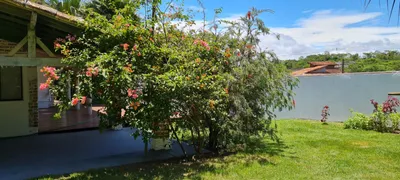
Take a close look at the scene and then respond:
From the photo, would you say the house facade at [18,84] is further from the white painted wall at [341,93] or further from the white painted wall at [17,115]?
the white painted wall at [341,93]

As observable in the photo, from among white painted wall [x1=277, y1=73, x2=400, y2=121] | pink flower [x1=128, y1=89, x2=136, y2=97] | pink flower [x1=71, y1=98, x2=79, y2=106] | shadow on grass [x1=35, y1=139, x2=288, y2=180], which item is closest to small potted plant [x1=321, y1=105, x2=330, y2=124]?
white painted wall [x1=277, y1=73, x2=400, y2=121]

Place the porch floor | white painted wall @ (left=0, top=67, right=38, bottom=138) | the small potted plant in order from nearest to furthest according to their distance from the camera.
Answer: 1. white painted wall @ (left=0, top=67, right=38, bottom=138)
2. the porch floor
3. the small potted plant

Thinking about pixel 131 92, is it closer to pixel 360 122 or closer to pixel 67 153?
pixel 67 153

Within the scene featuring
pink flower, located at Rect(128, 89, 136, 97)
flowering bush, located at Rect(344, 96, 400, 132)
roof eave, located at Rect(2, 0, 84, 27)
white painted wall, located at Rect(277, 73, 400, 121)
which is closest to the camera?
roof eave, located at Rect(2, 0, 84, 27)

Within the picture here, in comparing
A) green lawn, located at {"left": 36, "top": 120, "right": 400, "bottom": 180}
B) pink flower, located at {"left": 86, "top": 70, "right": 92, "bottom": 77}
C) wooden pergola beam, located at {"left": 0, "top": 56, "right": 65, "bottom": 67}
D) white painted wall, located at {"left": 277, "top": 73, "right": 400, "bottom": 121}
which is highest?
→ wooden pergola beam, located at {"left": 0, "top": 56, "right": 65, "bottom": 67}

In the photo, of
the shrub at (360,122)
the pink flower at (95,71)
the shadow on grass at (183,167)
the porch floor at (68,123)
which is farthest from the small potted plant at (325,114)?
the pink flower at (95,71)

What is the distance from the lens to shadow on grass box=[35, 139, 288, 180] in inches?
Answer: 224

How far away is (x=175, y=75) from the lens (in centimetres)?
542

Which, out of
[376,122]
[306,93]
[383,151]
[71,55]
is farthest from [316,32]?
[71,55]

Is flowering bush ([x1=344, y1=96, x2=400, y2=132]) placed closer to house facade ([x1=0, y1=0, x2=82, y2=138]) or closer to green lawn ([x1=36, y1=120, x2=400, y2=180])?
green lawn ([x1=36, y1=120, x2=400, y2=180])

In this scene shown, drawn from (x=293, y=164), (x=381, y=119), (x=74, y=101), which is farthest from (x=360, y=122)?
(x=74, y=101)

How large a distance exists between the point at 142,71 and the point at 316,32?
Result: 24.4 metres

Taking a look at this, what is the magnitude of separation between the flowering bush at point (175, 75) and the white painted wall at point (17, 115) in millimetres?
4594

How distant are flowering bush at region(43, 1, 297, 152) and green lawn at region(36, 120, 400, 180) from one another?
71 cm
